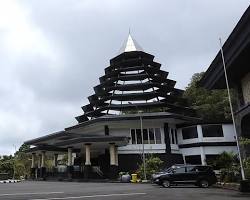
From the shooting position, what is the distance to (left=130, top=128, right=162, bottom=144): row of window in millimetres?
46125

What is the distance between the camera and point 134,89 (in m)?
49.5

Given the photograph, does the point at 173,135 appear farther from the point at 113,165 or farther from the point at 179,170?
the point at 179,170

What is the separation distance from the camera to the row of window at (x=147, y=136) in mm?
46125

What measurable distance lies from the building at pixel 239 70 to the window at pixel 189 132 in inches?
720

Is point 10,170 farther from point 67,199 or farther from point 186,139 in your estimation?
point 67,199

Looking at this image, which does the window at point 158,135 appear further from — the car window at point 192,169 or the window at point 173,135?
the car window at point 192,169

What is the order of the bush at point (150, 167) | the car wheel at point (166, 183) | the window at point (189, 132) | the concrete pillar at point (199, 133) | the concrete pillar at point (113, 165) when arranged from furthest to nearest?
the window at point (189, 132) → the concrete pillar at point (199, 133) → the concrete pillar at point (113, 165) → the bush at point (150, 167) → the car wheel at point (166, 183)

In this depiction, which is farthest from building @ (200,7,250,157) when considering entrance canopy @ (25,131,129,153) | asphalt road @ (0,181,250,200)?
entrance canopy @ (25,131,129,153)

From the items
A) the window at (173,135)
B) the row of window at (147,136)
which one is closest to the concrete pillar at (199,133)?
the window at (173,135)

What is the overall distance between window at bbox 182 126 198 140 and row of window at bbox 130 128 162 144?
3.71m

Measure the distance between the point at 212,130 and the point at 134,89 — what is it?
1214 cm

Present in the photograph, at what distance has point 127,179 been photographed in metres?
36.6

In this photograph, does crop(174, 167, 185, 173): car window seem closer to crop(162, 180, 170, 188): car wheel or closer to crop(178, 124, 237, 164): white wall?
crop(162, 180, 170, 188): car wheel

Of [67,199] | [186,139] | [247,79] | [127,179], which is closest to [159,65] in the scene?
[186,139]
